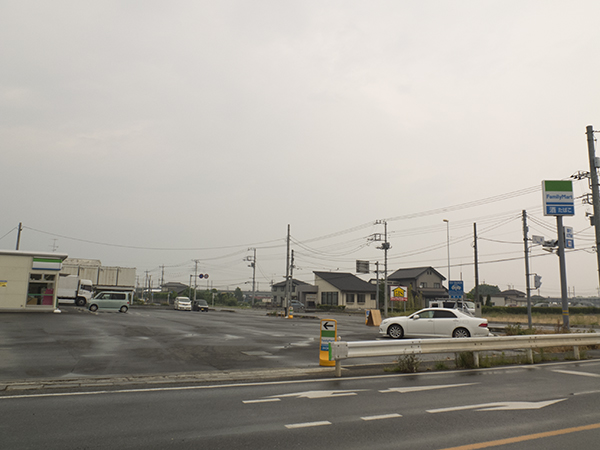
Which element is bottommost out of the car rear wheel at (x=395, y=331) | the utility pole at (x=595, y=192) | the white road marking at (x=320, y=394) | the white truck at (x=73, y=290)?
the white road marking at (x=320, y=394)

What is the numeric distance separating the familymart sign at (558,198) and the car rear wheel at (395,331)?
28.3 ft

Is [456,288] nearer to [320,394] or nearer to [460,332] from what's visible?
[460,332]

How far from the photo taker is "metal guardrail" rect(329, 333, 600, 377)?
10648 millimetres

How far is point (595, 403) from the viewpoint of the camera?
25.8 feet

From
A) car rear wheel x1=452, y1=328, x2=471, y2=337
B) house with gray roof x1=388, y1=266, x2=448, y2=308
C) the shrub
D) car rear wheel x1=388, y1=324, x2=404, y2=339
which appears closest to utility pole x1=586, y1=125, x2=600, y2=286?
car rear wheel x1=452, y1=328, x2=471, y2=337

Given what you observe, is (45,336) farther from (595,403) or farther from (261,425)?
(595,403)

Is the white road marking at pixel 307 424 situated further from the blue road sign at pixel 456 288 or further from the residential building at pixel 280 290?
the residential building at pixel 280 290

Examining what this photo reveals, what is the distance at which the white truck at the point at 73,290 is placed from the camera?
154ft

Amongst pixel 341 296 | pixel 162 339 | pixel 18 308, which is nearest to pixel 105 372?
pixel 162 339

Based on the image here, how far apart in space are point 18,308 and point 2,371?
23.2 metres

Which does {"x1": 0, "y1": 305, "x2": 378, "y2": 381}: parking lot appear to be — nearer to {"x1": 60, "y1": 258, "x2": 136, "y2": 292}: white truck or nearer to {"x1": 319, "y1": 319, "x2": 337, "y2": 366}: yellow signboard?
{"x1": 319, "y1": 319, "x2": 337, "y2": 366}: yellow signboard

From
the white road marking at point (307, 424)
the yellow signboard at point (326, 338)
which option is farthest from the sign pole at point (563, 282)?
the white road marking at point (307, 424)

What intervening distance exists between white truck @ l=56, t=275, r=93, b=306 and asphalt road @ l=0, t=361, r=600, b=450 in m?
43.9

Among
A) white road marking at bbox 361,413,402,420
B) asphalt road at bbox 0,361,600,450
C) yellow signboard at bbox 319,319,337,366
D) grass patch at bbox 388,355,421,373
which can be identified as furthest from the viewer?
yellow signboard at bbox 319,319,337,366
